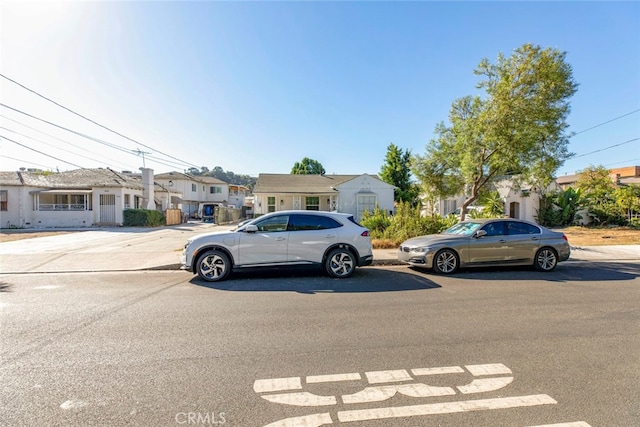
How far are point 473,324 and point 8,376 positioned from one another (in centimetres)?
554

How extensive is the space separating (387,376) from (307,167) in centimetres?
5040

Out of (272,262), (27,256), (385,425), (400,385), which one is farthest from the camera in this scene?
(27,256)

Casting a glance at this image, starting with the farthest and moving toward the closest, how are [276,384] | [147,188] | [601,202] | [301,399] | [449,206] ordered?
[449,206] < [147,188] < [601,202] < [276,384] < [301,399]

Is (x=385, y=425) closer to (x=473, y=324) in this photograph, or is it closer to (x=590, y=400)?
(x=590, y=400)

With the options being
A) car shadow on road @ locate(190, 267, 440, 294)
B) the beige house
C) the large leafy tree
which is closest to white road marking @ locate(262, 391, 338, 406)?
car shadow on road @ locate(190, 267, 440, 294)

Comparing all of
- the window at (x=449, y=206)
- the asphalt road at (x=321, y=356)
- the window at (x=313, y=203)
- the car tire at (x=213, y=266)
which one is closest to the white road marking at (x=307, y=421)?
the asphalt road at (x=321, y=356)

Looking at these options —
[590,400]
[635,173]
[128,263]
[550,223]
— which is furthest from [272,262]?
[635,173]

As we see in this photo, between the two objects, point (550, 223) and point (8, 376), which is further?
point (550, 223)

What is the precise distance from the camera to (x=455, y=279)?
7.61m

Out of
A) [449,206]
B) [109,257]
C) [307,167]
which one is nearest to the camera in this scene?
[109,257]

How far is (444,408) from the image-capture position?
2.70 meters

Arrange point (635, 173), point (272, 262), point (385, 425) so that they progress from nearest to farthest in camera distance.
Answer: point (385, 425)
point (272, 262)
point (635, 173)

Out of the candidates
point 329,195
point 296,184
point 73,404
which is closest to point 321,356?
point 73,404

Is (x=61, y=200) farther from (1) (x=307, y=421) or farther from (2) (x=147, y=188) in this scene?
(1) (x=307, y=421)
